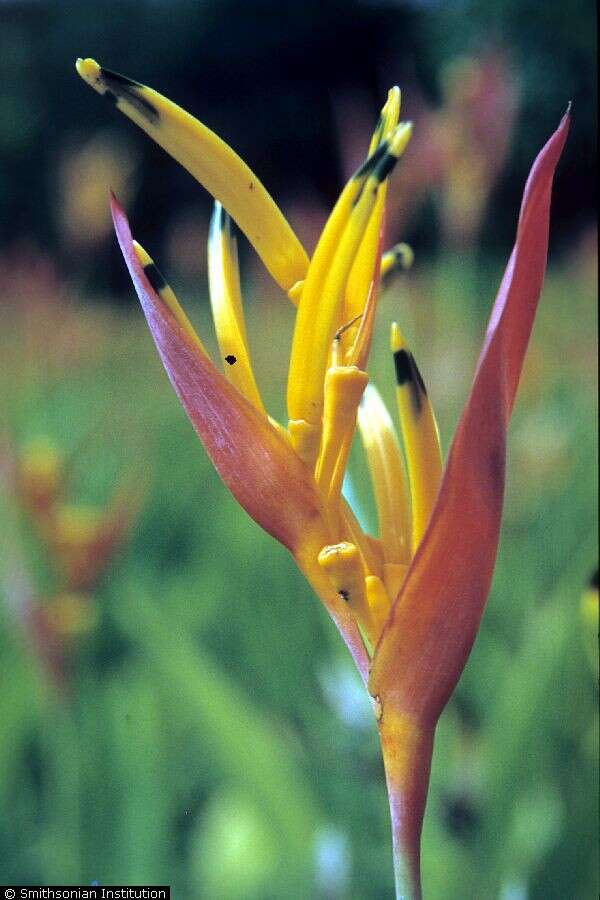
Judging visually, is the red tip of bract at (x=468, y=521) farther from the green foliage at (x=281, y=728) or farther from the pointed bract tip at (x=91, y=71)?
the green foliage at (x=281, y=728)

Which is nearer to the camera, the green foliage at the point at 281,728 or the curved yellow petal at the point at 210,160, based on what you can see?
the curved yellow petal at the point at 210,160

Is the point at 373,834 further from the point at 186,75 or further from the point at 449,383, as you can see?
the point at 186,75

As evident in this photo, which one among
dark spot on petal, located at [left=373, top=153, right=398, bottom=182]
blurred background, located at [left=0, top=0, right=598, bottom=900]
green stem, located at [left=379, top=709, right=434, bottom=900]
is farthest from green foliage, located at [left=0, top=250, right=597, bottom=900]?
dark spot on petal, located at [left=373, top=153, right=398, bottom=182]

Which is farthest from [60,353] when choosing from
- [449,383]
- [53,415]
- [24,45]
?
[449,383]

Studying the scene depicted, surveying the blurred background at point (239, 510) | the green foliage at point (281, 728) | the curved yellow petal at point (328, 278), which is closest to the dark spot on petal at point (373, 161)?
the curved yellow petal at point (328, 278)

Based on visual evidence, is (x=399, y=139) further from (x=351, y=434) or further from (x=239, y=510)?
(x=239, y=510)

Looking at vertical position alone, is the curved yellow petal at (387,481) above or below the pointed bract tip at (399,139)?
below

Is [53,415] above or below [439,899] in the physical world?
above
